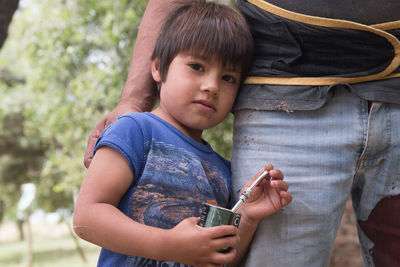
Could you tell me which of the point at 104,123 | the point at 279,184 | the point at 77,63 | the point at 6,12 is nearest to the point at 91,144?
the point at 104,123

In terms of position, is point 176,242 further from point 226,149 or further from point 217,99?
point 226,149

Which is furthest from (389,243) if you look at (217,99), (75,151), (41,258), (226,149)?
(41,258)

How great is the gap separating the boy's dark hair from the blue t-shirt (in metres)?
0.24

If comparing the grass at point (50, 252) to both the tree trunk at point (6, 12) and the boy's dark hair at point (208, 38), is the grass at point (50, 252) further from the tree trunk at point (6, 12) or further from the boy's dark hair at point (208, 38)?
the boy's dark hair at point (208, 38)

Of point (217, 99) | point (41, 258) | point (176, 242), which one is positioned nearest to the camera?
point (176, 242)

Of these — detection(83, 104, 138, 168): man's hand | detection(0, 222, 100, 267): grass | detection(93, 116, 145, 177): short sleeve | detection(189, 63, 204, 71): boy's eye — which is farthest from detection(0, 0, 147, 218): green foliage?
detection(93, 116, 145, 177): short sleeve

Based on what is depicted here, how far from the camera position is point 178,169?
1505 millimetres

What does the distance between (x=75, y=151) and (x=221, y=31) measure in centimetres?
668

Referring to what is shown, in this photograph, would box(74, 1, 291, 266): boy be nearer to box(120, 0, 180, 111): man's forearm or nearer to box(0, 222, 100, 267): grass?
box(120, 0, 180, 111): man's forearm

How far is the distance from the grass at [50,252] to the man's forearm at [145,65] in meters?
9.84

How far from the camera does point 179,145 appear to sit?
156cm

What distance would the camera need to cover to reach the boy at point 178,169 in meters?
1.31

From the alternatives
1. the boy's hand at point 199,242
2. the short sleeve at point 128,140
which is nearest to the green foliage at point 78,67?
the short sleeve at point 128,140

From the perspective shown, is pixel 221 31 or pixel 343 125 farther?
pixel 221 31
